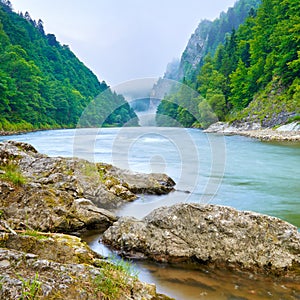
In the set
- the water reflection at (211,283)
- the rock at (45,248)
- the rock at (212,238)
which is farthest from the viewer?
the rock at (212,238)

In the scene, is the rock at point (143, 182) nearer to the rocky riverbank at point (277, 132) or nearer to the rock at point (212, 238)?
the rock at point (212, 238)

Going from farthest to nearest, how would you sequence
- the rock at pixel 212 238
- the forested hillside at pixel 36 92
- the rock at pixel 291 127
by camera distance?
the forested hillside at pixel 36 92, the rock at pixel 291 127, the rock at pixel 212 238

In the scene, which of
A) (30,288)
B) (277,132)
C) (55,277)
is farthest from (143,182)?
(277,132)

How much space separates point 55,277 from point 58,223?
299 cm

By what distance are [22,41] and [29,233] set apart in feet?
335

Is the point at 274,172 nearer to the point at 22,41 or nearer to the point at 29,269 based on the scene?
the point at 29,269

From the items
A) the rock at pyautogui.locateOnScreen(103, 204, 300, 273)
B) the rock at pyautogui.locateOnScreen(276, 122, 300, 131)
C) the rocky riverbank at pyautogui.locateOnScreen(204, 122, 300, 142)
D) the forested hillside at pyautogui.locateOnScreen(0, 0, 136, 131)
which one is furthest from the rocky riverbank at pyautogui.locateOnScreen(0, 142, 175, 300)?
the rock at pyautogui.locateOnScreen(276, 122, 300, 131)

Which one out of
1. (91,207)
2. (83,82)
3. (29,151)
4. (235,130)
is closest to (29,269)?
(91,207)

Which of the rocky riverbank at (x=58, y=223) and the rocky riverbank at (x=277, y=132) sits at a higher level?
the rocky riverbank at (x=277, y=132)

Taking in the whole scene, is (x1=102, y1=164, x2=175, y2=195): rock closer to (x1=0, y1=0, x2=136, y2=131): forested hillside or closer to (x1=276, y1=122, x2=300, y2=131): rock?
(x1=0, y1=0, x2=136, y2=131): forested hillside

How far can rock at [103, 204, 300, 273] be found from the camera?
4.66m

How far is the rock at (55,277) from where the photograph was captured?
2.56m

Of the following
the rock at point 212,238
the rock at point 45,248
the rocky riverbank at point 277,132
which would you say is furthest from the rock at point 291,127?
the rock at point 45,248

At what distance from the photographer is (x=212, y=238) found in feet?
16.2
